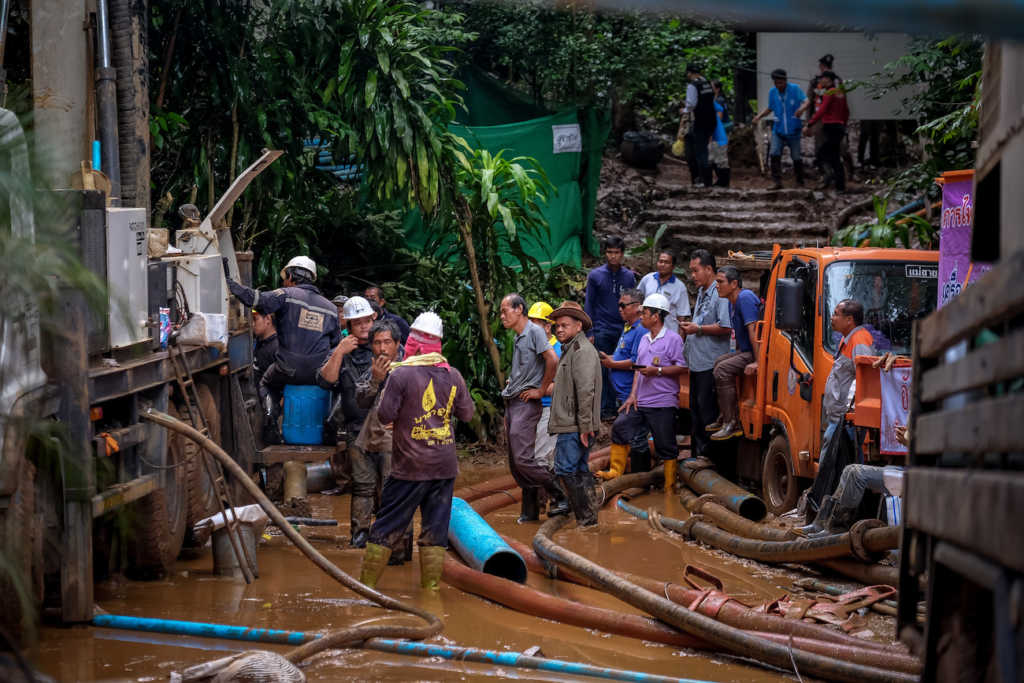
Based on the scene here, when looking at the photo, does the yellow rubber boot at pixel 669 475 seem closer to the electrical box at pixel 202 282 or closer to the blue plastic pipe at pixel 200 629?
the electrical box at pixel 202 282

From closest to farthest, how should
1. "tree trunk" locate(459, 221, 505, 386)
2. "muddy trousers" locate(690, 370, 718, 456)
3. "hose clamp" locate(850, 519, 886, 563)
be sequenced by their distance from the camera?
"hose clamp" locate(850, 519, 886, 563) < "muddy trousers" locate(690, 370, 718, 456) < "tree trunk" locate(459, 221, 505, 386)

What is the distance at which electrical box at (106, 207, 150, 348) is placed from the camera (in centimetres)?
692

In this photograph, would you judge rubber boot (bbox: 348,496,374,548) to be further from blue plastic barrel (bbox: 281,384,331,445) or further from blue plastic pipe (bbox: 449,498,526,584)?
blue plastic barrel (bbox: 281,384,331,445)

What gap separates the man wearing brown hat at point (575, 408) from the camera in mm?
9750

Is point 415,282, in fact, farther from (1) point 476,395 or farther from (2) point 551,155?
(2) point 551,155

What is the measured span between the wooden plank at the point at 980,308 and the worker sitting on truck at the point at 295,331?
21.3 ft

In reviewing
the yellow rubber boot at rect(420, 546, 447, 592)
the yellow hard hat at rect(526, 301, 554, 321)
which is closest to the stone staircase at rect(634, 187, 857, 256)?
the yellow hard hat at rect(526, 301, 554, 321)

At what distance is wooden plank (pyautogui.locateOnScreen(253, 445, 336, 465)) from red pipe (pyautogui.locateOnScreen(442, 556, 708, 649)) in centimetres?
205

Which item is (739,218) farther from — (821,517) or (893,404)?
(821,517)

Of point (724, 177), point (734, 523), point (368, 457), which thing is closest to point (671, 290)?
point (734, 523)

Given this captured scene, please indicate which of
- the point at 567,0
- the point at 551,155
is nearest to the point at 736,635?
the point at 567,0

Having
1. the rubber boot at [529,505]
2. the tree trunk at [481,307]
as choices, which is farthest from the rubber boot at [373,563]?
the tree trunk at [481,307]

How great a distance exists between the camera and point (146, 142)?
11055 millimetres

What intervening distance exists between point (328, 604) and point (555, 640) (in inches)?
60.1
